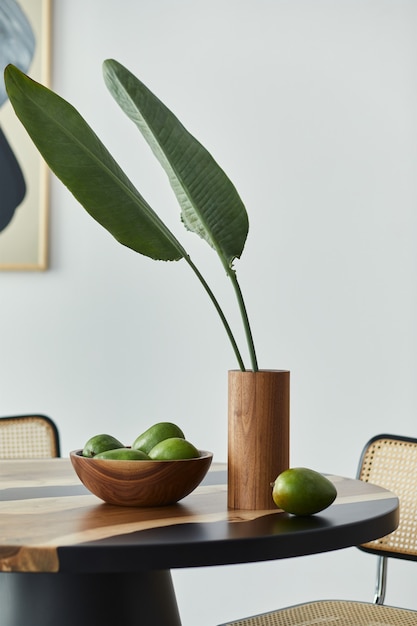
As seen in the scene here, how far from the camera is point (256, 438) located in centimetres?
129

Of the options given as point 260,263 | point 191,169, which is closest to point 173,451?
point 191,169

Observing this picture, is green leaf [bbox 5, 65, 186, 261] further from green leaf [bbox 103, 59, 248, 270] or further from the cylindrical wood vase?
the cylindrical wood vase

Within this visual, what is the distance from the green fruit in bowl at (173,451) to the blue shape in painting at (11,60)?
1.75 meters

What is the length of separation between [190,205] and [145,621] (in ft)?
2.06

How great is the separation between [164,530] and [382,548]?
2.98ft

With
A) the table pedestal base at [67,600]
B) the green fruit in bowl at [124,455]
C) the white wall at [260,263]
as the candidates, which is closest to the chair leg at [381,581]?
the white wall at [260,263]

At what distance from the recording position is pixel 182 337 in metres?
2.74

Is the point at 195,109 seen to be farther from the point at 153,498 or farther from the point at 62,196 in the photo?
the point at 153,498

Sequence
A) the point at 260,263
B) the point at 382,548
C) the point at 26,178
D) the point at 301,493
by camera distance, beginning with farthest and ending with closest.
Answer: the point at 26,178 < the point at 260,263 < the point at 382,548 < the point at 301,493

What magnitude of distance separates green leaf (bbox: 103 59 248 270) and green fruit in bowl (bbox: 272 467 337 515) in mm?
324

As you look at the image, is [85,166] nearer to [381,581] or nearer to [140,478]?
[140,478]

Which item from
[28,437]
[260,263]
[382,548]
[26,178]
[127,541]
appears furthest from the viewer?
[26,178]

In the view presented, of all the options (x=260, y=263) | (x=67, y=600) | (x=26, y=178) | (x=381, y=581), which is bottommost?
(x=381, y=581)

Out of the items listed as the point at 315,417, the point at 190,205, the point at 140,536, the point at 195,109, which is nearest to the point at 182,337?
the point at 315,417
